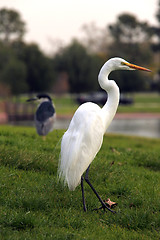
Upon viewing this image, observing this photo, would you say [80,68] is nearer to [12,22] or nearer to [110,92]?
[12,22]

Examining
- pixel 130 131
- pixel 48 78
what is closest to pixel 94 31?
pixel 48 78

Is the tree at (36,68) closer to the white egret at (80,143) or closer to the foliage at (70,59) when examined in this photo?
the foliage at (70,59)

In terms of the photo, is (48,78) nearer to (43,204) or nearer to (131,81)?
(131,81)

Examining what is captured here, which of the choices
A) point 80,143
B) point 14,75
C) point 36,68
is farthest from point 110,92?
point 36,68

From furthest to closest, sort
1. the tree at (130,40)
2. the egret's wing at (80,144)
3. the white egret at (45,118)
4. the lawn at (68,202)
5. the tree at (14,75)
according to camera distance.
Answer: the tree at (130,40)
the tree at (14,75)
the white egret at (45,118)
the egret's wing at (80,144)
the lawn at (68,202)

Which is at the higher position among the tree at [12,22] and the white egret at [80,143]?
the tree at [12,22]

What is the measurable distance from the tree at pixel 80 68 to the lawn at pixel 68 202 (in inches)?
1768

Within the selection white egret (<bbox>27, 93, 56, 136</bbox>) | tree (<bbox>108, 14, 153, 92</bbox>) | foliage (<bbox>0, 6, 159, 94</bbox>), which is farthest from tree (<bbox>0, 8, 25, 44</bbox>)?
white egret (<bbox>27, 93, 56, 136</bbox>)

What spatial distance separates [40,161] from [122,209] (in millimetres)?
1802

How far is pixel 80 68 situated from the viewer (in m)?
50.9

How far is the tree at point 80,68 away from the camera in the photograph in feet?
166

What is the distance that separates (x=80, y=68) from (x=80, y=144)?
4736cm

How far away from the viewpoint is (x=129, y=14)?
235ft

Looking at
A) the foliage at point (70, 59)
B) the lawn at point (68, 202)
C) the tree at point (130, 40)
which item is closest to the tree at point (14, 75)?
the foliage at point (70, 59)
